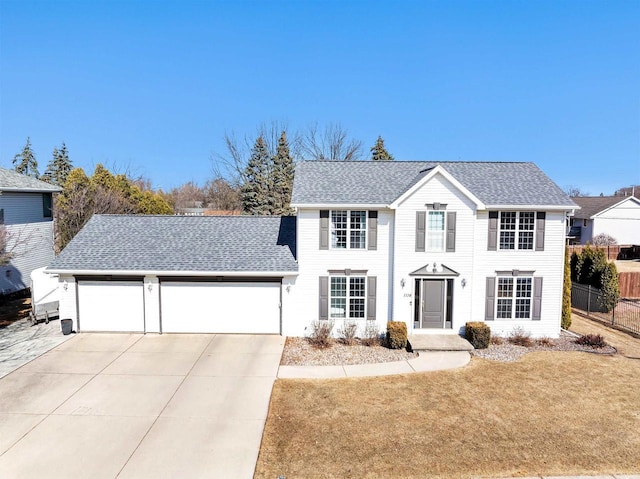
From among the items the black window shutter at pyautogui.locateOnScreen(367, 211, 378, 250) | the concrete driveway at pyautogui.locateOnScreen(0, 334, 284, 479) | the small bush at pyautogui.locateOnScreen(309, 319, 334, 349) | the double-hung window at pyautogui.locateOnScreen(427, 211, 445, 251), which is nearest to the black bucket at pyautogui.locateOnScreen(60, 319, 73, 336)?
the concrete driveway at pyautogui.locateOnScreen(0, 334, 284, 479)

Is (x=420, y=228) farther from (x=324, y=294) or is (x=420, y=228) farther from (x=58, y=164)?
(x=58, y=164)

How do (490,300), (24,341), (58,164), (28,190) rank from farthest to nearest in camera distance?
(58,164)
(28,190)
(490,300)
(24,341)

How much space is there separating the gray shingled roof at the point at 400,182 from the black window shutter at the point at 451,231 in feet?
4.92

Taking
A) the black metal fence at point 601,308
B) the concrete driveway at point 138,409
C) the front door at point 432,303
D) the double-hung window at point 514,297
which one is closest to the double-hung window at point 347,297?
the front door at point 432,303

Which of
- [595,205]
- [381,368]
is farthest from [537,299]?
[595,205]

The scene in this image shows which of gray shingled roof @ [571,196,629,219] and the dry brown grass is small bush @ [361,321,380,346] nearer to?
the dry brown grass

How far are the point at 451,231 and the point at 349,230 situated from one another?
4.16m

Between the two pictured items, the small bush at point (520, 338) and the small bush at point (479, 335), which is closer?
the small bush at point (479, 335)

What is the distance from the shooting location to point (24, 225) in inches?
993

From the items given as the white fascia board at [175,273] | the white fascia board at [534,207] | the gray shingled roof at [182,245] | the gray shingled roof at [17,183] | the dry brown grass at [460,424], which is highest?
Answer: the gray shingled roof at [17,183]

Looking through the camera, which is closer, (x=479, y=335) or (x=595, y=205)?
(x=479, y=335)

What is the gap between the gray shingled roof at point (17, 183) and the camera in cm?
2354

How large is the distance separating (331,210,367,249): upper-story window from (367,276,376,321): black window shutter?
1434 millimetres

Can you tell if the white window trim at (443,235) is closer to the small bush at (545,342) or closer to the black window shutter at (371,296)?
the black window shutter at (371,296)
